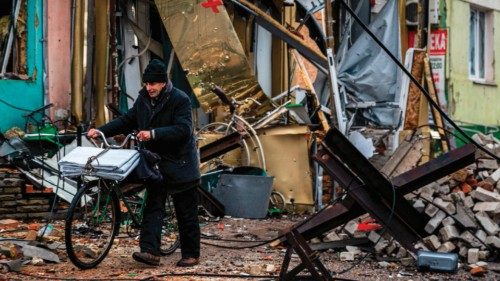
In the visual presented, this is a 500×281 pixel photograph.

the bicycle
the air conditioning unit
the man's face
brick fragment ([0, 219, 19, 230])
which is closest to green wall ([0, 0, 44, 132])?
brick fragment ([0, 219, 19, 230])

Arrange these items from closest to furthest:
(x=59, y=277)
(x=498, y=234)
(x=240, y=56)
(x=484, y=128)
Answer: (x=59, y=277), (x=498, y=234), (x=240, y=56), (x=484, y=128)

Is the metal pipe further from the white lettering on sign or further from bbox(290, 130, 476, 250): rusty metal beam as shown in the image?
the white lettering on sign

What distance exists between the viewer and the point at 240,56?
13406mm

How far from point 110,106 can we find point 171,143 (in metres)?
4.53

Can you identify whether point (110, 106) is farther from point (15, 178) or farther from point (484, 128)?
point (484, 128)

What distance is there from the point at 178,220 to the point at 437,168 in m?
2.48

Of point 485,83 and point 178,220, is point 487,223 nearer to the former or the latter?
point 178,220

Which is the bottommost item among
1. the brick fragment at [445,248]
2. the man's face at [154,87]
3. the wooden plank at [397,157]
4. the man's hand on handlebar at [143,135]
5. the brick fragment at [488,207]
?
the brick fragment at [445,248]

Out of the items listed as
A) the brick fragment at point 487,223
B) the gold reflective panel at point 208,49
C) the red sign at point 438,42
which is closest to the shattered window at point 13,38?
the gold reflective panel at point 208,49

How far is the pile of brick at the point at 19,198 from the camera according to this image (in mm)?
11094

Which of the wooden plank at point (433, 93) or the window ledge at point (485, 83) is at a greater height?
the window ledge at point (485, 83)

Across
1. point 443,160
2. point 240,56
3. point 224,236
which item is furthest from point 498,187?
point 240,56

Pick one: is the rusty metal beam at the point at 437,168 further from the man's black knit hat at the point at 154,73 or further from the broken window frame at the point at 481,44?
the broken window frame at the point at 481,44

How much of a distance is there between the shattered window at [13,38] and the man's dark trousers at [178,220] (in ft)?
16.8
